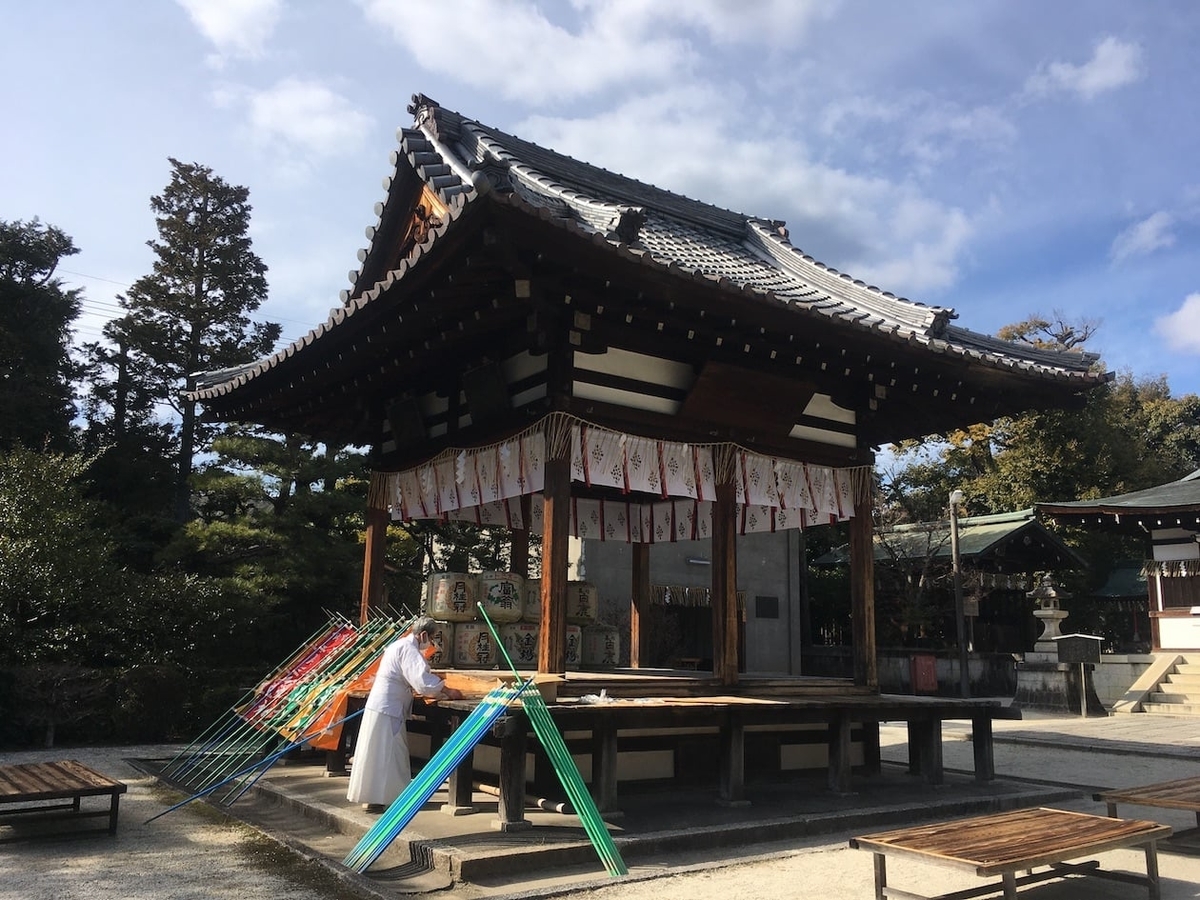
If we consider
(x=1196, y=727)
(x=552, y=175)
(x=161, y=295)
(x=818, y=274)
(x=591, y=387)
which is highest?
(x=161, y=295)

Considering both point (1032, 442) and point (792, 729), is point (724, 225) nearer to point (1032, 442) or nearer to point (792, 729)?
point (792, 729)

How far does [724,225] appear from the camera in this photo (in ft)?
39.6

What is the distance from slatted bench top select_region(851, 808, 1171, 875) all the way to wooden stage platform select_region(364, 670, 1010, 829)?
90.1 inches

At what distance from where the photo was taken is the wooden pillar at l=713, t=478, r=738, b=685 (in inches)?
314

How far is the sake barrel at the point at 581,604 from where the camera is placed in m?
9.29

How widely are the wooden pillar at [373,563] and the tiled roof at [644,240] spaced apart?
2.24 meters

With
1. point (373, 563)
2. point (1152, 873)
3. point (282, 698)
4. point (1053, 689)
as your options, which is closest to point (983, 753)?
point (1152, 873)

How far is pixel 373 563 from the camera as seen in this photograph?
10.1 meters

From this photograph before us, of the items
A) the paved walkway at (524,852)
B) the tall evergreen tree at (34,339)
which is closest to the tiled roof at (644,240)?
the paved walkway at (524,852)

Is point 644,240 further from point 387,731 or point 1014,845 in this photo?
point 1014,845

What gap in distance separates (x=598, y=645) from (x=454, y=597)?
1.81 metres

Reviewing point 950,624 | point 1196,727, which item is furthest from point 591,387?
point 950,624

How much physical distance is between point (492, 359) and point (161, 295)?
18827mm

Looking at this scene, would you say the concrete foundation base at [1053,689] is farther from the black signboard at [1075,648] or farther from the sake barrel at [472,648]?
the sake barrel at [472,648]
